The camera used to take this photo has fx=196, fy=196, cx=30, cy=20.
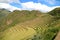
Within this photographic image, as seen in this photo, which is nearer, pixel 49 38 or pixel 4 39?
pixel 49 38

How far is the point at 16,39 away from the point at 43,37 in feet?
150

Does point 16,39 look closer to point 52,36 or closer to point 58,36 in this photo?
point 52,36

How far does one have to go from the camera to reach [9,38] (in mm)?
134125

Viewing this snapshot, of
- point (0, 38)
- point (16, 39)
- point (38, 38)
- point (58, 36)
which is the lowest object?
point (0, 38)

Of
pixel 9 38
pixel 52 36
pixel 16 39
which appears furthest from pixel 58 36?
pixel 9 38

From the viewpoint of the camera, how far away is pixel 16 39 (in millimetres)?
122000

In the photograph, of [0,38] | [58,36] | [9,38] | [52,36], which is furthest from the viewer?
[0,38]

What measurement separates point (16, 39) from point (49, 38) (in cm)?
5061

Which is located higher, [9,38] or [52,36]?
[52,36]

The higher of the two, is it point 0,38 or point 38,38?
point 38,38

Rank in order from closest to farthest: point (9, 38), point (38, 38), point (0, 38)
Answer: point (38, 38) < point (9, 38) < point (0, 38)

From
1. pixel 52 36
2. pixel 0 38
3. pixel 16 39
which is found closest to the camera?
pixel 52 36

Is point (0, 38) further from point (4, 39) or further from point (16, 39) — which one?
point (16, 39)

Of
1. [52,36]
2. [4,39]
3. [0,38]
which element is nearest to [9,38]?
[4,39]
